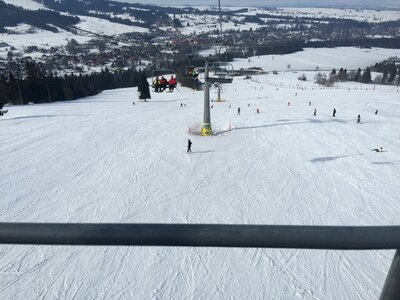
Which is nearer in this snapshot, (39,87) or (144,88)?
(144,88)

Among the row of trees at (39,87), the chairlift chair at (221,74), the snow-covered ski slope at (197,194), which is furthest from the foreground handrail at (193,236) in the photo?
the row of trees at (39,87)

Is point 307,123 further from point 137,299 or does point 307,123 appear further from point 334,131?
point 137,299

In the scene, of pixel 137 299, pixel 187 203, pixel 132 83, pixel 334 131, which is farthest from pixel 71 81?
pixel 137 299

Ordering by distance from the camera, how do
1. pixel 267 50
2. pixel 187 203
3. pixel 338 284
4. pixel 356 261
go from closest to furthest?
pixel 338 284 → pixel 356 261 → pixel 187 203 → pixel 267 50

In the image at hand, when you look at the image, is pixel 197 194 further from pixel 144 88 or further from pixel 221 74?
pixel 144 88

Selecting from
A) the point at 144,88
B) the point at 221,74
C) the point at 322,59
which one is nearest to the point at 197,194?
the point at 221,74

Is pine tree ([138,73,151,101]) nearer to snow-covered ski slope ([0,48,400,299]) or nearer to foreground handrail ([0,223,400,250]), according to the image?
snow-covered ski slope ([0,48,400,299])
